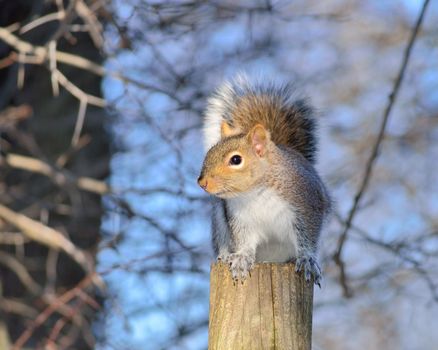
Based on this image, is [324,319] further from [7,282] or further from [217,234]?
[217,234]

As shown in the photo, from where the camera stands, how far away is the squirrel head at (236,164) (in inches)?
89.1

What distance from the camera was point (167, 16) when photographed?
12.5 feet

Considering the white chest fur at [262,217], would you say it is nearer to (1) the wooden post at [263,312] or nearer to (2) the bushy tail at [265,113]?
(2) the bushy tail at [265,113]

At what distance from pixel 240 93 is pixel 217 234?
500mm

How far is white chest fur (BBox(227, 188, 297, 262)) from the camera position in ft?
7.93

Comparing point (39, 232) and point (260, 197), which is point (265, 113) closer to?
point (260, 197)

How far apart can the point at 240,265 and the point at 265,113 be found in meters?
0.90

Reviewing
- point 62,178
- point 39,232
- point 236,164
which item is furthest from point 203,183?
point 39,232

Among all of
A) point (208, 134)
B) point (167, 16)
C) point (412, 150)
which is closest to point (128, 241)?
point (167, 16)

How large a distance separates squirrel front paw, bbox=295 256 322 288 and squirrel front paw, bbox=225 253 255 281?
125 millimetres

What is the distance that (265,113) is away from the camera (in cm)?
279

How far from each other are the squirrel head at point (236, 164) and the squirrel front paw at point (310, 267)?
0.89ft

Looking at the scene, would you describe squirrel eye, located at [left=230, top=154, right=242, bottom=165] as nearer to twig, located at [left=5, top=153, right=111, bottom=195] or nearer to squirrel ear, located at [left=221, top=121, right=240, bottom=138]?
squirrel ear, located at [left=221, top=121, right=240, bottom=138]

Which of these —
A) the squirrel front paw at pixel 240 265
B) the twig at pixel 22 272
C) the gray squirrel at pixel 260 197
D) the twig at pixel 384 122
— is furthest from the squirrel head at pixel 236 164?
the twig at pixel 22 272
